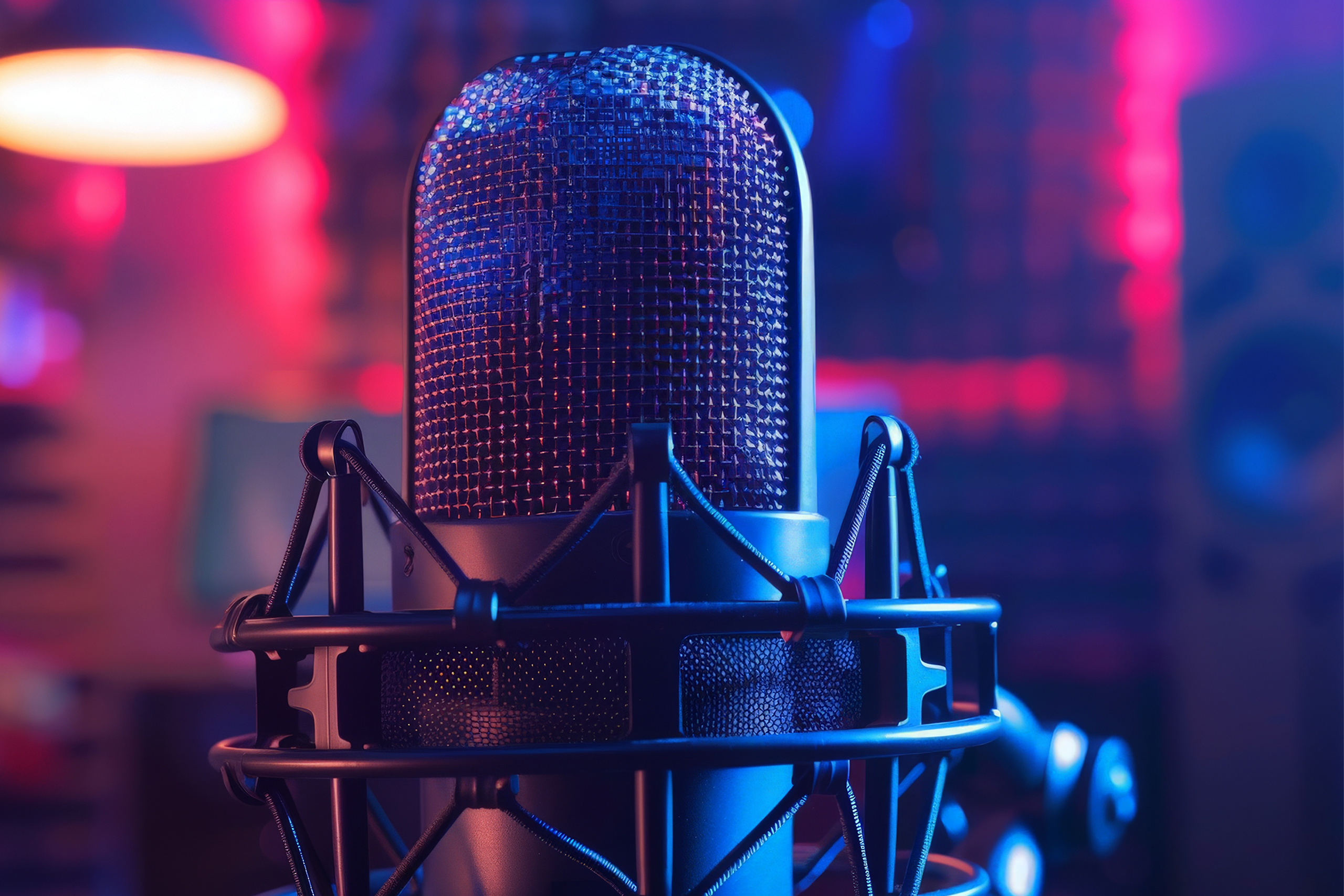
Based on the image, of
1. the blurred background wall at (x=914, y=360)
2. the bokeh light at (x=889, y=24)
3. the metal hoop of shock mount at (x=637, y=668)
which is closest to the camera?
the metal hoop of shock mount at (x=637, y=668)

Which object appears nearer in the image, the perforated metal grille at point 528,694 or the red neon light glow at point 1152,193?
the perforated metal grille at point 528,694

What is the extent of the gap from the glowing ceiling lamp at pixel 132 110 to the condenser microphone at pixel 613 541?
1000 mm

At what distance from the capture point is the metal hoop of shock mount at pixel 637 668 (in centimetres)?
55

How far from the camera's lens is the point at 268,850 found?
145 cm

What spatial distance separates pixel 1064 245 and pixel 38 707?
5.49 ft

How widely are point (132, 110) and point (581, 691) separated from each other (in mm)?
1362

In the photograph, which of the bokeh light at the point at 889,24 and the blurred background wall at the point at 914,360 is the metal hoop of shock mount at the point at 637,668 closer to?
the blurred background wall at the point at 914,360

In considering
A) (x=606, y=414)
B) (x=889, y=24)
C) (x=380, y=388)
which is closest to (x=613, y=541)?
(x=606, y=414)

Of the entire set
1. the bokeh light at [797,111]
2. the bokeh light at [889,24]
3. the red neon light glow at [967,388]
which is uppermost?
the bokeh light at [889,24]

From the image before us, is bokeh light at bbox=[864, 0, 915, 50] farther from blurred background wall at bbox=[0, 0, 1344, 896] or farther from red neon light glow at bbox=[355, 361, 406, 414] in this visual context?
red neon light glow at bbox=[355, 361, 406, 414]

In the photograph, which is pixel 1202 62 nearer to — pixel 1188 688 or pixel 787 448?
pixel 1188 688

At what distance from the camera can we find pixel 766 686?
0.66 meters

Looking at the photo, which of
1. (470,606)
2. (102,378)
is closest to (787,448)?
(470,606)

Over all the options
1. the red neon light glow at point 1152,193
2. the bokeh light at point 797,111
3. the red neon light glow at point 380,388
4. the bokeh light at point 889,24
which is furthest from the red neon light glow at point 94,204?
the red neon light glow at point 1152,193
